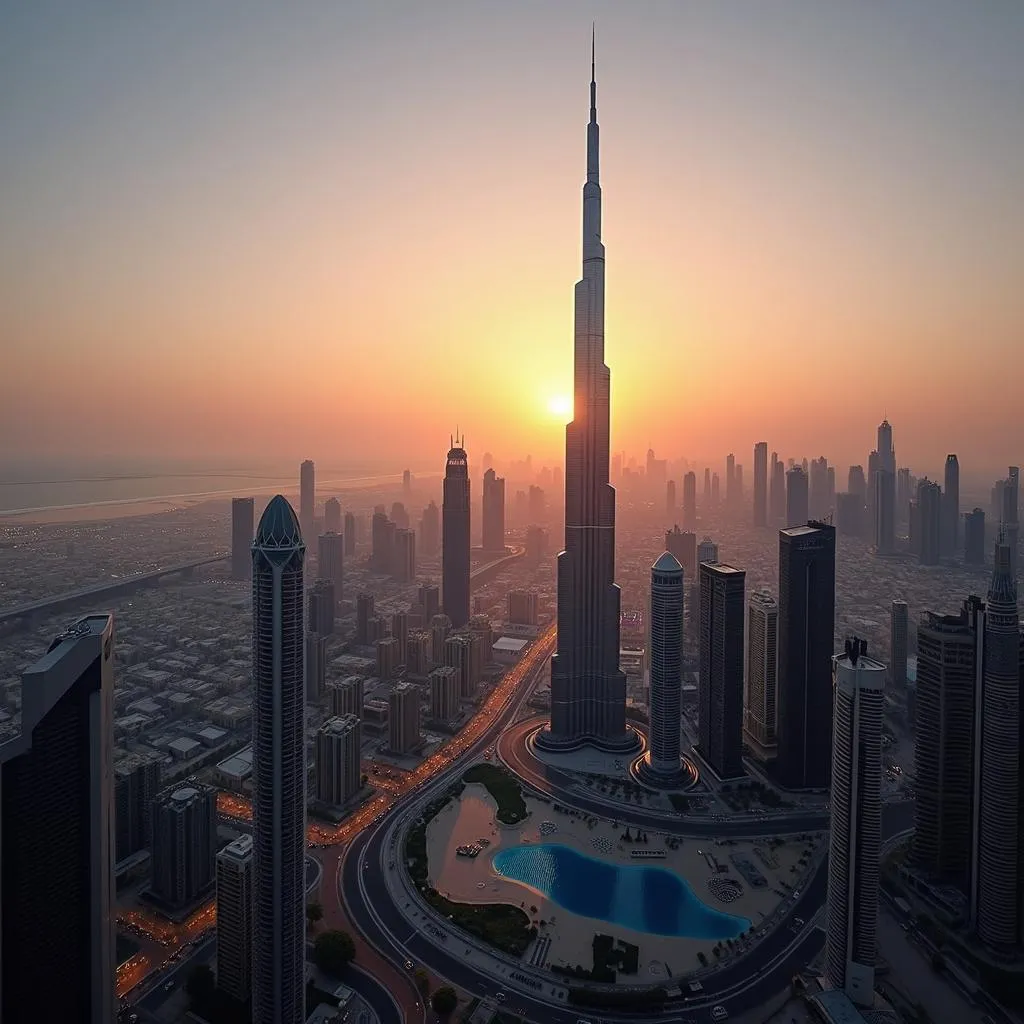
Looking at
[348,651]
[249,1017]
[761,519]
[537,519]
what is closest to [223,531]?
[348,651]

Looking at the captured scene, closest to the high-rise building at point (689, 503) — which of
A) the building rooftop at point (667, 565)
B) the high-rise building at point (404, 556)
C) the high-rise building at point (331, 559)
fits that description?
the high-rise building at point (404, 556)

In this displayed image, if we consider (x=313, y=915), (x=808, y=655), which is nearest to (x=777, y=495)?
(x=808, y=655)

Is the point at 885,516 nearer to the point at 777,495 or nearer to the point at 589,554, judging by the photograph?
Answer: the point at 777,495

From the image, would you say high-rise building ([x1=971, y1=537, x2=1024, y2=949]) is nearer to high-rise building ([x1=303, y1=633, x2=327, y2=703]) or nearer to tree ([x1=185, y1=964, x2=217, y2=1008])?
tree ([x1=185, y1=964, x2=217, y2=1008])

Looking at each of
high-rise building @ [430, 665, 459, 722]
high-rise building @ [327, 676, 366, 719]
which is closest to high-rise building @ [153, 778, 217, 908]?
high-rise building @ [327, 676, 366, 719]

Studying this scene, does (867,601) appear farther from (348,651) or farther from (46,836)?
(46,836)
